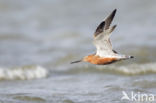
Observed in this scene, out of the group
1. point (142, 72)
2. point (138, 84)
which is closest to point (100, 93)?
point (138, 84)

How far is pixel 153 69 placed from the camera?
13.0 meters

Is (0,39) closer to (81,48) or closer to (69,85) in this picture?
(81,48)

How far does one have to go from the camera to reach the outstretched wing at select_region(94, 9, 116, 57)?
30.9 feet

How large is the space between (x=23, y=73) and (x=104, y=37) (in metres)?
4.46

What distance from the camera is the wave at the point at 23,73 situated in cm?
1323

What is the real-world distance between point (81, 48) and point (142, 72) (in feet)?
12.8

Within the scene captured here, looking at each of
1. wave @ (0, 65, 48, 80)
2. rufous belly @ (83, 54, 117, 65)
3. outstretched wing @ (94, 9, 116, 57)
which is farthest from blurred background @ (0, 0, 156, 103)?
outstretched wing @ (94, 9, 116, 57)

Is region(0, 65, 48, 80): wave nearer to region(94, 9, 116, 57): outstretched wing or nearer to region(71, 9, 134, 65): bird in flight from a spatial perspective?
region(71, 9, 134, 65): bird in flight

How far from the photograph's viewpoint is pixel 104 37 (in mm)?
9578

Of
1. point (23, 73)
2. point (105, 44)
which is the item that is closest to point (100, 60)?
point (105, 44)

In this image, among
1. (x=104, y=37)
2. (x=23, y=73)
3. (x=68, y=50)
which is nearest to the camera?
(x=104, y=37)

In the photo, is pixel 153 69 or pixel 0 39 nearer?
pixel 153 69

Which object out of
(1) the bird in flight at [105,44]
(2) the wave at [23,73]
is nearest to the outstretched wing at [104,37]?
(1) the bird in flight at [105,44]

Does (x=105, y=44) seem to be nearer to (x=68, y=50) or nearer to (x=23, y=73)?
(x=23, y=73)
